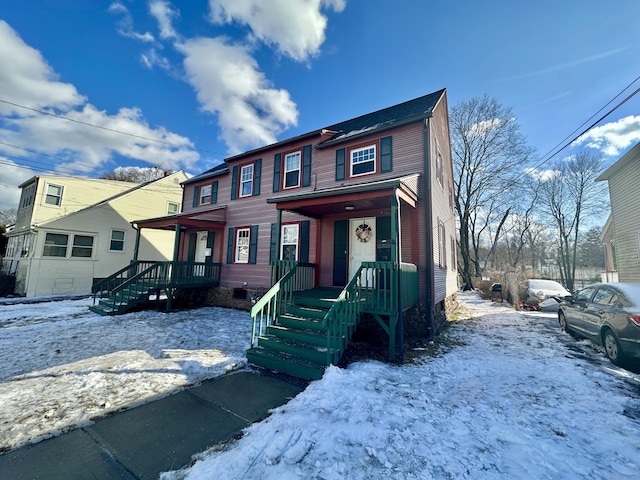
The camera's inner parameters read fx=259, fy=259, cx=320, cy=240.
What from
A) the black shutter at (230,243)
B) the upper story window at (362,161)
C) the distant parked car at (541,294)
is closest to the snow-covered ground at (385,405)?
the black shutter at (230,243)

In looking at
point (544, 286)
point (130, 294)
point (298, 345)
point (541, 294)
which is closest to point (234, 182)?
point (130, 294)

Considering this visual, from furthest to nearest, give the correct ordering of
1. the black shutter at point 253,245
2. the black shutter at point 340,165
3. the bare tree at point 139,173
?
1. the bare tree at point 139,173
2. the black shutter at point 253,245
3. the black shutter at point 340,165

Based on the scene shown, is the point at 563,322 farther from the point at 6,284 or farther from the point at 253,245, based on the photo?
the point at 6,284

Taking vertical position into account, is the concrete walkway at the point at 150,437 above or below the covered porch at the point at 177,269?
below

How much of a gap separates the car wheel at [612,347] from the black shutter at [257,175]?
11.3 meters

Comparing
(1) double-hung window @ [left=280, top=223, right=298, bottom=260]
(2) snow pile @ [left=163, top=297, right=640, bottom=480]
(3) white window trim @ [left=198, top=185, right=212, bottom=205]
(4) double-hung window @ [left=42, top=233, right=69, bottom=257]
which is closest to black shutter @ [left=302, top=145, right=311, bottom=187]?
(1) double-hung window @ [left=280, top=223, right=298, bottom=260]

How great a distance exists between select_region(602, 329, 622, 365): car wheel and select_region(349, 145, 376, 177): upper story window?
22.3 feet

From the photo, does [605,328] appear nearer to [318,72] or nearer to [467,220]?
[318,72]

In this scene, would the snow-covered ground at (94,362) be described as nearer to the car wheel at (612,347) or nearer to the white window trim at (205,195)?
the white window trim at (205,195)

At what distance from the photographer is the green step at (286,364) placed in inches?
173

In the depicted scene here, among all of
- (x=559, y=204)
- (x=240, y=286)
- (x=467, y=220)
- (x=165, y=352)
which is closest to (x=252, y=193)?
(x=240, y=286)

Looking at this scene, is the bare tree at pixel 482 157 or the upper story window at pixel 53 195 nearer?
the upper story window at pixel 53 195

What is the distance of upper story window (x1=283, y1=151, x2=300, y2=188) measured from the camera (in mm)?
10328

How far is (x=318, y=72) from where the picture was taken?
35.3ft
